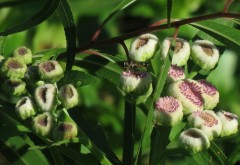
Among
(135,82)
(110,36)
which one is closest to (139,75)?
(135,82)

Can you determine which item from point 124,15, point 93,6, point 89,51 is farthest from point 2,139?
point 124,15

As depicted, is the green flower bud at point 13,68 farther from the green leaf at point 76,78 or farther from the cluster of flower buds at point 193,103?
the cluster of flower buds at point 193,103

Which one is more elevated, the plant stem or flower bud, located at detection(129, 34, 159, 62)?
flower bud, located at detection(129, 34, 159, 62)

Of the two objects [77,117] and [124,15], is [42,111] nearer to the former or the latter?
[77,117]

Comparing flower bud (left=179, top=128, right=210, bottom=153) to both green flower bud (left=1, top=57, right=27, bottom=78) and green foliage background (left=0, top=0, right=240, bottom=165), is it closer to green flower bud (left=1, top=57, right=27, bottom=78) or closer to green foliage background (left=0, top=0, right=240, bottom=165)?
green flower bud (left=1, top=57, right=27, bottom=78)

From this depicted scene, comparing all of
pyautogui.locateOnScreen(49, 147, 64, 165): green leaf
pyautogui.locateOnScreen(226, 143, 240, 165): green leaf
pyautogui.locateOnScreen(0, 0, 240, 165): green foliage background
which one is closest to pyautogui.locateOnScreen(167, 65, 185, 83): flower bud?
pyautogui.locateOnScreen(226, 143, 240, 165): green leaf

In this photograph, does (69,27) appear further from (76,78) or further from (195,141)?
(195,141)

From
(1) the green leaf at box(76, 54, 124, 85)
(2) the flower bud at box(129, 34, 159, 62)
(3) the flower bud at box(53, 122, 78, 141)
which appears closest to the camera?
(3) the flower bud at box(53, 122, 78, 141)
